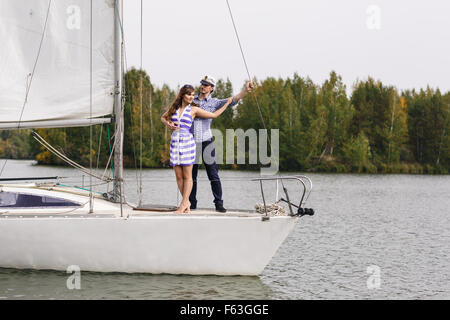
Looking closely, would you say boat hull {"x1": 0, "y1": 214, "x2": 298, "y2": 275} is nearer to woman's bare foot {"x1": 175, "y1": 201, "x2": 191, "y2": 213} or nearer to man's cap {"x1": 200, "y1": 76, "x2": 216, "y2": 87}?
woman's bare foot {"x1": 175, "y1": 201, "x2": 191, "y2": 213}

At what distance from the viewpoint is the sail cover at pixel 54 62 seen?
11.4 m

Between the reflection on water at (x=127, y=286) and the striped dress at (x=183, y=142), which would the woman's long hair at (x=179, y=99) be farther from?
the reflection on water at (x=127, y=286)

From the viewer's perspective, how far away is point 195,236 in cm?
1025

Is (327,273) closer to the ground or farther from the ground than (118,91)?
closer to the ground

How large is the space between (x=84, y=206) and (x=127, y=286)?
1.88m

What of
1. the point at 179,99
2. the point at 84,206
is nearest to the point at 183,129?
the point at 179,99

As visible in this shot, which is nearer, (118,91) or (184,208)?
(184,208)

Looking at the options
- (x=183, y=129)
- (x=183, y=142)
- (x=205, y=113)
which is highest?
(x=205, y=113)

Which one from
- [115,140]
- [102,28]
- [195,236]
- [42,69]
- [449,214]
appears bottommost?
[449,214]

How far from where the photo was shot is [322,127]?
→ 71.4 metres

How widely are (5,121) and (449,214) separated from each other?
2031cm

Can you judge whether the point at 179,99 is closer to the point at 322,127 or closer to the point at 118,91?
the point at 118,91
